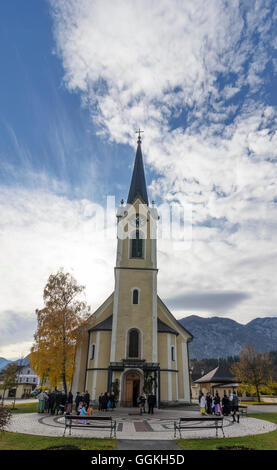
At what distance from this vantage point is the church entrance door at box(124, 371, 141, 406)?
27.1m

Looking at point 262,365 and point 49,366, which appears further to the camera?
point 262,365

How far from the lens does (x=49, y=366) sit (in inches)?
1035

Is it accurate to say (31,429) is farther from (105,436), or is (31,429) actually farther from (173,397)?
(173,397)

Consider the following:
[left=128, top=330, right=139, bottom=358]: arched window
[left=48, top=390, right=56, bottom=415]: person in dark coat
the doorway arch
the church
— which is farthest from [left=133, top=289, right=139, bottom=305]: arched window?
[left=48, top=390, right=56, bottom=415]: person in dark coat

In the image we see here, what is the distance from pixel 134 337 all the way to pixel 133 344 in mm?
644

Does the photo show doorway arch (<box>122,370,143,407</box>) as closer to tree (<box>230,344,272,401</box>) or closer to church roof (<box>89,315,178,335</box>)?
church roof (<box>89,315,178,335</box>)

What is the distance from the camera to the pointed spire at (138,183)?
1479 inches

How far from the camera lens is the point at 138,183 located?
128 ft

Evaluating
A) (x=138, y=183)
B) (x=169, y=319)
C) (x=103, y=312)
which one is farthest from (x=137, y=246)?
(x=138, y=183)

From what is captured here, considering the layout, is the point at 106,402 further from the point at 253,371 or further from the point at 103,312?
the point at 253,371

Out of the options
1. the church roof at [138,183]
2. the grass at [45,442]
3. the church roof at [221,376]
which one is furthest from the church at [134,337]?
the church roof at [221,376]
